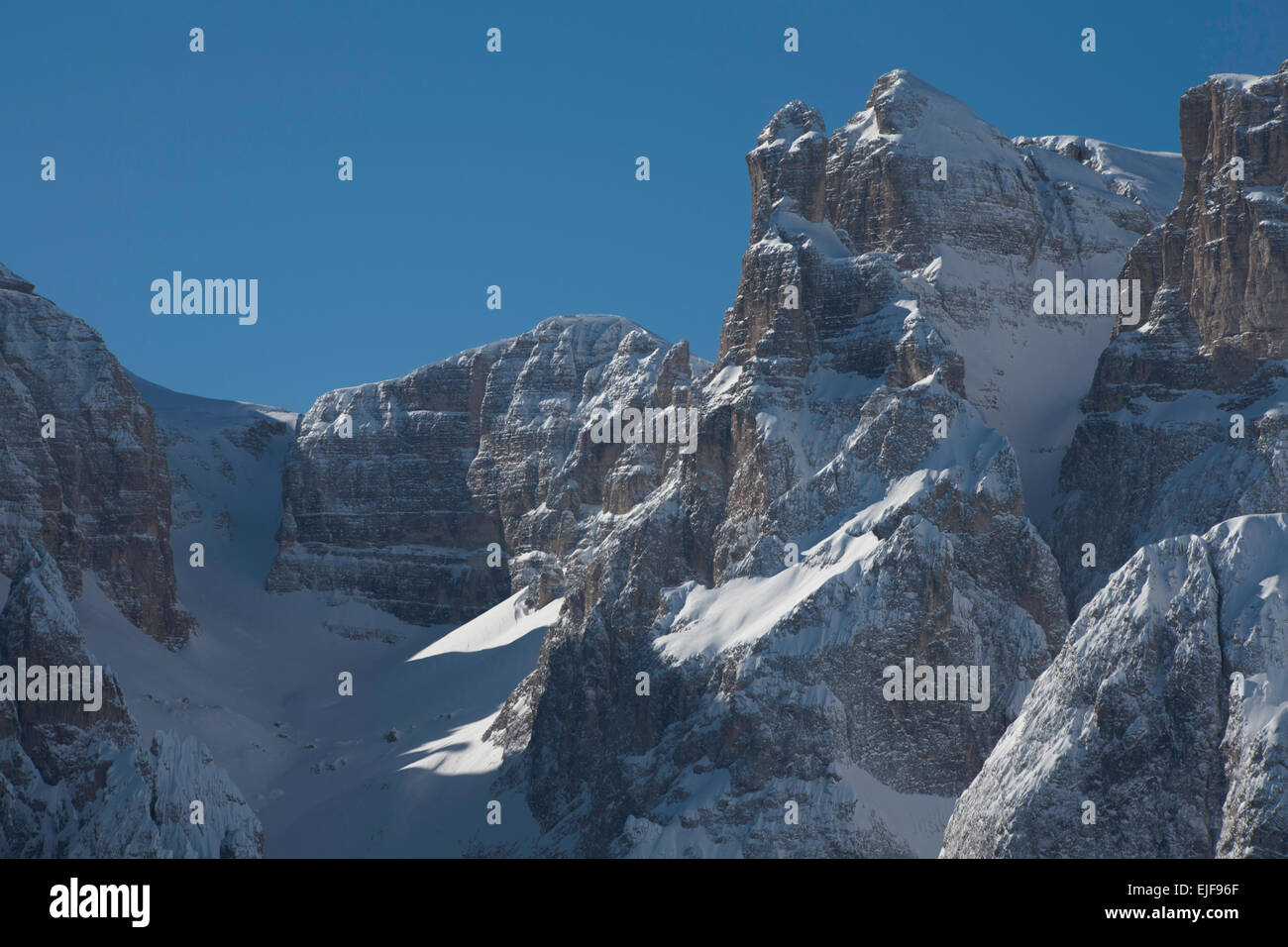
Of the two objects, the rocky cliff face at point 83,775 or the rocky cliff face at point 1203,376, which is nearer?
the rocky cliff face at point 83,775

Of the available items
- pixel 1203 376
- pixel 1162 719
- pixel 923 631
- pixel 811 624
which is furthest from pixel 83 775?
pixel 1203 376

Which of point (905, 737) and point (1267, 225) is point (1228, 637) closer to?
point (905, 737)

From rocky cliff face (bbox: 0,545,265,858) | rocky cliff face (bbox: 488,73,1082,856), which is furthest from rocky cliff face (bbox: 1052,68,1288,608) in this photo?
rocky cliff face (bbox: 0,545,265,858)

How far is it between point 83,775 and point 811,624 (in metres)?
57.7

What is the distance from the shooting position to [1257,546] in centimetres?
11088

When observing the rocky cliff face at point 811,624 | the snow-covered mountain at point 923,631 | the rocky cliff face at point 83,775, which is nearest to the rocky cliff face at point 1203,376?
the snow-covered mountain at point 923,631

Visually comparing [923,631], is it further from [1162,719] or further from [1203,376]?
[1162,719]

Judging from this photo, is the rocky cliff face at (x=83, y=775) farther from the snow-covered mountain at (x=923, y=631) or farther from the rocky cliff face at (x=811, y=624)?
the rocky cliff face at (x=811, y=624)

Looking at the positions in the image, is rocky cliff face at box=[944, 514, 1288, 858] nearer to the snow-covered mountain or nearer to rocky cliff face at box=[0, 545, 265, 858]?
the snow-covered mountain

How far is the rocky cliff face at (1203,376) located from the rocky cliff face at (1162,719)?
2700 inches

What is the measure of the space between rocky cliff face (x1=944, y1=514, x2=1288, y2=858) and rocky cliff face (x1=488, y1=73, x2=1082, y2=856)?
135 feet

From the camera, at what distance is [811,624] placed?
541 ft

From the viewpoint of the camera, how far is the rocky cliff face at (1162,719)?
346 feet
